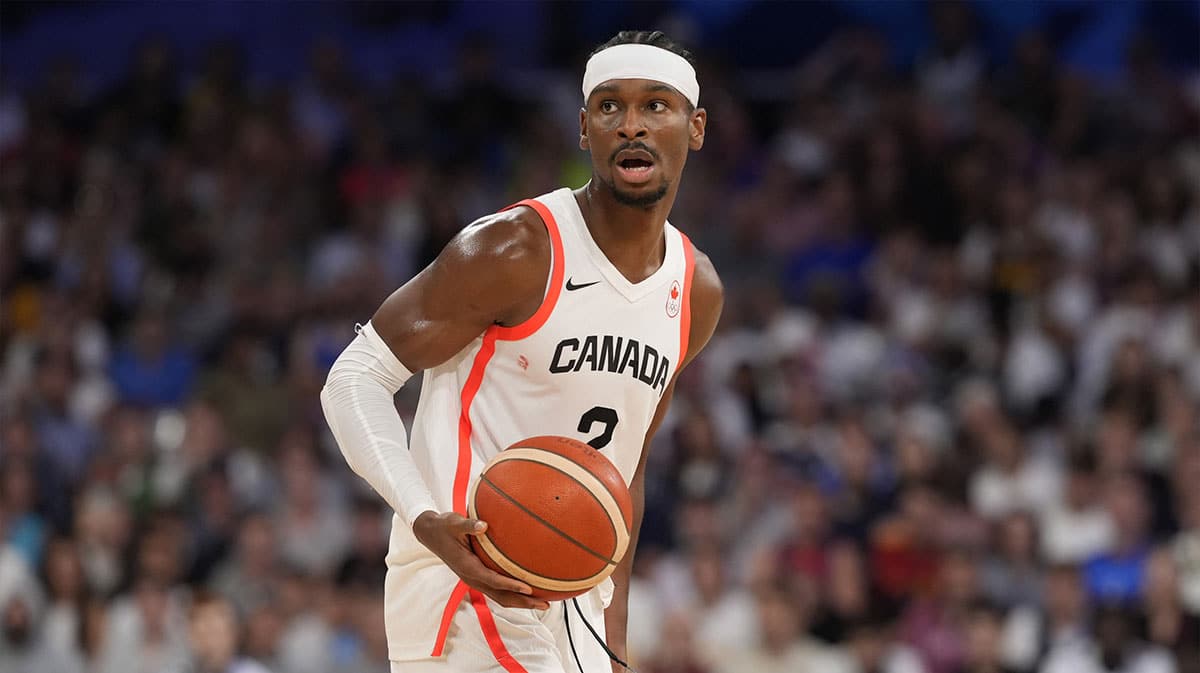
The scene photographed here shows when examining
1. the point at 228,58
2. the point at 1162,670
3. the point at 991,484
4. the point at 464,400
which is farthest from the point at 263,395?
the point at 464,400

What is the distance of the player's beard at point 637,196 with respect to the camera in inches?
170

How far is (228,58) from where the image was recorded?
42.9 feet

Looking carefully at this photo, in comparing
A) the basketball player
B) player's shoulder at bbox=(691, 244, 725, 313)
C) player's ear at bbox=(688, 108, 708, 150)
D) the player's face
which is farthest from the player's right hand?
player's ear at bbox=(688, 108, 708, 150)

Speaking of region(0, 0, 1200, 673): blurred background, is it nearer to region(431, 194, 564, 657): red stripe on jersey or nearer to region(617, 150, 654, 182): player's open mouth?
region(431, 194, 564, 657): red stripe on jersey

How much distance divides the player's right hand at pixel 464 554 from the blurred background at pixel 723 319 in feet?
15.3

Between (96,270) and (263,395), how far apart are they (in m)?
1.87

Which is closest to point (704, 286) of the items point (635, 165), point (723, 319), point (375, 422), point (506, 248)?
point (635, 165)

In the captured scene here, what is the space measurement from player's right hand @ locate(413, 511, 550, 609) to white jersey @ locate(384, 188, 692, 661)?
1.12 feet

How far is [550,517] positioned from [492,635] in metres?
0.51

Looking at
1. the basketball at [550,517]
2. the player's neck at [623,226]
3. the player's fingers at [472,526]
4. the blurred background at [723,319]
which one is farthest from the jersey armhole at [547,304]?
the blurred background at [723,319]

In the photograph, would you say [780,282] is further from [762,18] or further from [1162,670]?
[1162,670]

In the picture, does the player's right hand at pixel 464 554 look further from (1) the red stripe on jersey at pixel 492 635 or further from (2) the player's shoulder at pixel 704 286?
(2) the player's shoulder at pixel 704 286

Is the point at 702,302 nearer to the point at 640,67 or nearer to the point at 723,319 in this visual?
the point at 640,67

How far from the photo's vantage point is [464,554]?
3.80 meters
